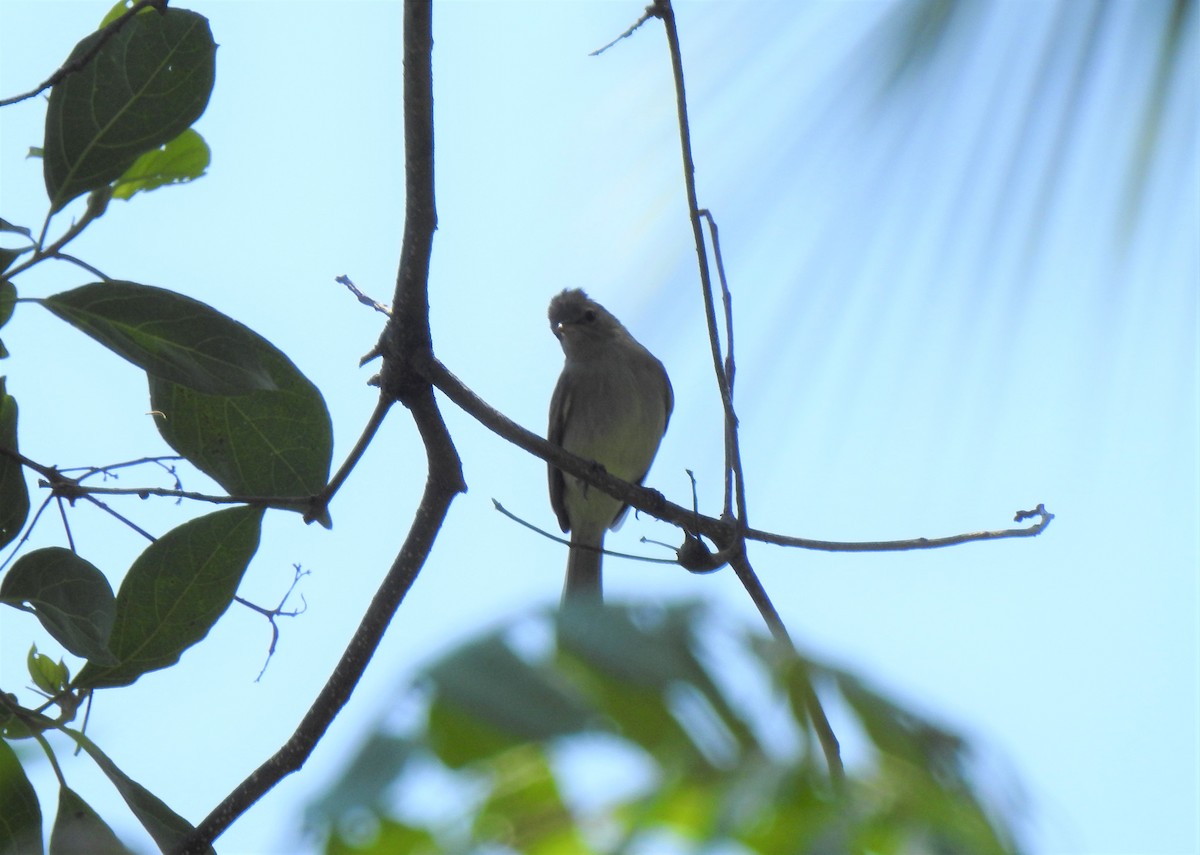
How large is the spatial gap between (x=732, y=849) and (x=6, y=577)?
2.09 meters

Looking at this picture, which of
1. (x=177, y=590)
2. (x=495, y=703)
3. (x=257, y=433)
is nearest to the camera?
(x=495, y=703)

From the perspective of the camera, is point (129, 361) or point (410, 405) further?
point (410, 405)

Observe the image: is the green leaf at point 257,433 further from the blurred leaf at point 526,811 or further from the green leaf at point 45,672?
the blurred leaf at point 526,811

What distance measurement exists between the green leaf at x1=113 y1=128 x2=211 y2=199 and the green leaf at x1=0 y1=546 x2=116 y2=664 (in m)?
0.99

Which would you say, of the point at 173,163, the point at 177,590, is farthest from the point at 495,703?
the point at 173,163

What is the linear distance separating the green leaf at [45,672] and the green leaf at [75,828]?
52 centimetres

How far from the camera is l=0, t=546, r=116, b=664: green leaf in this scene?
225 centimetres

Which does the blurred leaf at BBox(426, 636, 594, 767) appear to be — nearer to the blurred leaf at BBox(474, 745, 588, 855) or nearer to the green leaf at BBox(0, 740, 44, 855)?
the blurred leaf at BBox(474, 745, 588, 855)

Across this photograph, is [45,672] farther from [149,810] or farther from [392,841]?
[392,841]

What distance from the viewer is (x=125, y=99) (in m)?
2.44

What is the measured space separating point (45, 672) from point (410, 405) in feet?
3.58

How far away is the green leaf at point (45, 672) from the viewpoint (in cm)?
253

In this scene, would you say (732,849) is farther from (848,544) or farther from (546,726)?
(848,544)

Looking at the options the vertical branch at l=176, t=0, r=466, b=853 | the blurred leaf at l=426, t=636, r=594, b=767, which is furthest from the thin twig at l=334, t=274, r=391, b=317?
the blurred leaf at l=426, t=636, r=594, b=767
